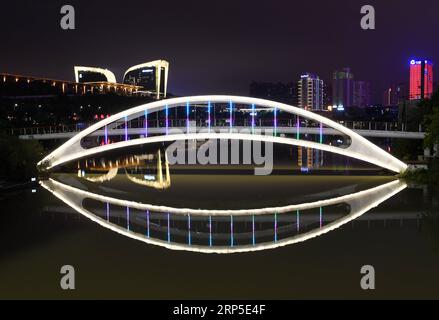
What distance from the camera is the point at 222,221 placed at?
57.0 feet

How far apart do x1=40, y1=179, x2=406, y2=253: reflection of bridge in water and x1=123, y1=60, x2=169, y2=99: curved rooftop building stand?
197 feet

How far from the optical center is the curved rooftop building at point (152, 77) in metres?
81.3

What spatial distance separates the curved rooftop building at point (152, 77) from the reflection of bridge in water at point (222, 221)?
59971 mm

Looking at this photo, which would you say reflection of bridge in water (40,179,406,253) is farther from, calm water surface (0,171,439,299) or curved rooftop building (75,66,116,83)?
curved rooftop building (75,66,116,83)

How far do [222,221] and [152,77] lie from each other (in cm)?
7111

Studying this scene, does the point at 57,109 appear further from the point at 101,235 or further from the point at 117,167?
the point at 101,235

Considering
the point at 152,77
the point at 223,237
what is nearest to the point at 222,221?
the point at 223,237

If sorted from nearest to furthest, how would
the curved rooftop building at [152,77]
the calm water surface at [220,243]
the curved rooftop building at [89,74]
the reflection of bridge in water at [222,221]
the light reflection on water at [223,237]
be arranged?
1. the calm water surface at [220,243]
2. the light reflection on water at [223,237]
3. the reflection of bridge in water at [222,221]
4. the curved rooftop building at [89,74]
5. the curved rooftop building at [152,77]

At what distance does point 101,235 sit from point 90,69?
218ft

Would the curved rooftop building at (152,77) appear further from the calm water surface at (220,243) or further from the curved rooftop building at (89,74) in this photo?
the calm water surface at (220,243)

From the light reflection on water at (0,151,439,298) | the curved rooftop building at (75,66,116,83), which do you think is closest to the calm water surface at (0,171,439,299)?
the light reflection on water at (0,151,439,298)

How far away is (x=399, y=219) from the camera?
17281mm

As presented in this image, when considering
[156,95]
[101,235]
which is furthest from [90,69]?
[101,235]

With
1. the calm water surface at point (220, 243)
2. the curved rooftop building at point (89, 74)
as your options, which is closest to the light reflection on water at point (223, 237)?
the calm water surface at point (220, 243)
